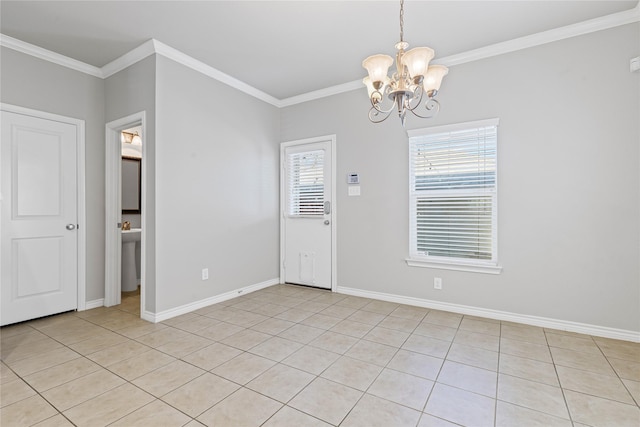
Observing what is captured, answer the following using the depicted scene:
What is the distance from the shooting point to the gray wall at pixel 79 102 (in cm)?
294

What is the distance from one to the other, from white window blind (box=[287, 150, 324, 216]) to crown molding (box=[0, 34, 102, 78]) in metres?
2.50

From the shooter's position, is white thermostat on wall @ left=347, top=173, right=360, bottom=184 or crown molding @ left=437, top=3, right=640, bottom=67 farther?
white thermostat on wall @ left=347, top=173, right=360, bottom=184

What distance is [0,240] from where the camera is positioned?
2.86 metres

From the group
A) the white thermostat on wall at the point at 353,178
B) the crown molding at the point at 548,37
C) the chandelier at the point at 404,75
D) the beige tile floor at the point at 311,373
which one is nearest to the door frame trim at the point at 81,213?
the beige tile floor at the point at 311,373

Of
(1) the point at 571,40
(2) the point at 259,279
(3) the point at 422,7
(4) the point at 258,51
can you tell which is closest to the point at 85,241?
(2) the point at 259,279

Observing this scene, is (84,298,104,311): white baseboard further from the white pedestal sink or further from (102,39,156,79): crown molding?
(102,39,156,79): crown molding

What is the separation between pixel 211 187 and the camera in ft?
11.7

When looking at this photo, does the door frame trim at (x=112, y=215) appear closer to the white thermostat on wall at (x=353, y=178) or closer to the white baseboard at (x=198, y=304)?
the white baseboard at (x=198, y=304)

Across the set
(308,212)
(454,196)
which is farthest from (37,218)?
(454,196)

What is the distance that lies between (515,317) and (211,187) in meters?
3.47

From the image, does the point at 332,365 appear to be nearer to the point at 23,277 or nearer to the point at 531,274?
the point at 531,274

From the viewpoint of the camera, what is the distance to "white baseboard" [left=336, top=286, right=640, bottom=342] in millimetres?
2595

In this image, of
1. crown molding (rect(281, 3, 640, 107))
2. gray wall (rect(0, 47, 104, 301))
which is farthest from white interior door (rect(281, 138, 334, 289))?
gray wall (rect(0, 47, 104, 301))

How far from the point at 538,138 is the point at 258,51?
2875 millimetres
